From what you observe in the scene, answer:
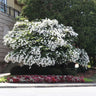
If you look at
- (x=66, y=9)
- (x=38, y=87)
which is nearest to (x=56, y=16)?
(x=66, y=9)

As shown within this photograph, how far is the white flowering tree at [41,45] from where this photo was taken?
1413 cm

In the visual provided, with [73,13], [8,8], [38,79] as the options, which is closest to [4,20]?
[8,8]

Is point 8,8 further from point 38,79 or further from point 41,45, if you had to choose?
point 38,79

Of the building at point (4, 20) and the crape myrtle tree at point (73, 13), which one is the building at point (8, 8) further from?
the crape myrtle tree at point (73, 13)

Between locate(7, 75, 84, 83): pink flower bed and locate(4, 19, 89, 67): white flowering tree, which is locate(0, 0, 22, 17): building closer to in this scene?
locate(4, 19, 89, 67): white flowering tree

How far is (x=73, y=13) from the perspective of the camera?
18328 mm

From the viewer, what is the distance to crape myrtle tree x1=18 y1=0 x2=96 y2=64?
1814 cm

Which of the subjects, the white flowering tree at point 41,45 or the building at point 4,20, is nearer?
the white flowering tree at point 41,45

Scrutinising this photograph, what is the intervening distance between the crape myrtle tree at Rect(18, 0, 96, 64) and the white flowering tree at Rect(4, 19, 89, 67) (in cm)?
222

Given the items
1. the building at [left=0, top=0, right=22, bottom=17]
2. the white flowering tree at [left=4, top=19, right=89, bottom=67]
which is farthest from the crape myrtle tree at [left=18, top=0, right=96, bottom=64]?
the building at [left=0, top=0, right=22, bottom=17]

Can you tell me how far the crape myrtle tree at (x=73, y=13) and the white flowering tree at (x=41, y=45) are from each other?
2.22 m

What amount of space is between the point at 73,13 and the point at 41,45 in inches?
216

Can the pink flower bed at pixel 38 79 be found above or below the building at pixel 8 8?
below

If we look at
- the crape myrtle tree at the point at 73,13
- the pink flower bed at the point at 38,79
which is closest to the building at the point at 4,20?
the crape myrtle tree at the point at 73,13
